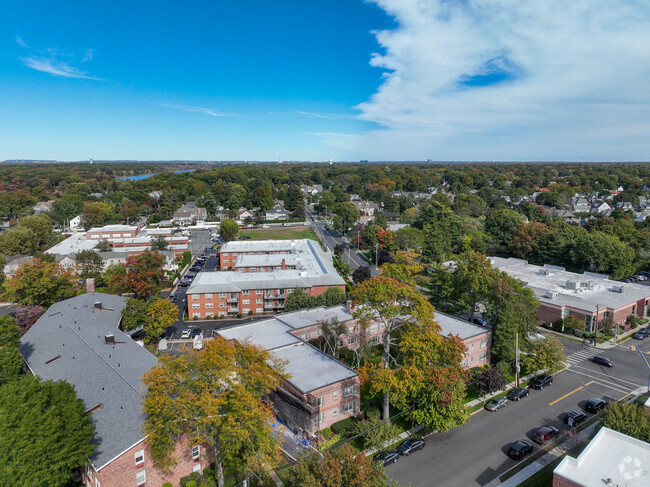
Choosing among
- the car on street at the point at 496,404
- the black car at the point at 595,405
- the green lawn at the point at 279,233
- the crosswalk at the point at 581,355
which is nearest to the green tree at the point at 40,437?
the car on street at the point at 496,404

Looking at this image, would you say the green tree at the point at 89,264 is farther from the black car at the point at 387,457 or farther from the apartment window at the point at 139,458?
the black car at the point at 387,457

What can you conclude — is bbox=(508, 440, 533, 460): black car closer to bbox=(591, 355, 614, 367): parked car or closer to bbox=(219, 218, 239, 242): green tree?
bbox=(591, 355, 614, 367): parked car

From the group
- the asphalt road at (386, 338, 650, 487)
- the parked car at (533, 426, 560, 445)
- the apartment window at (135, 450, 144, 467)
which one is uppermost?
the apartment window at (135, 450, 144, 467)

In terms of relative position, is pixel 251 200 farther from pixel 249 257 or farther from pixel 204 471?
pixel 204 471

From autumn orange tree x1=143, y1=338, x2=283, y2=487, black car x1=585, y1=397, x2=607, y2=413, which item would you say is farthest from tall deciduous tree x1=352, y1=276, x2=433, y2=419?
black car x1=585, y1=397, x2=607, y2=413

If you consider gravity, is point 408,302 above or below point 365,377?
above

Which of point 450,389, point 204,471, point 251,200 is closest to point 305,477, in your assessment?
point 204,471

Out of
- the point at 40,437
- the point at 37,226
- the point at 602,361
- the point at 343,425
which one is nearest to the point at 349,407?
the point at 343,425
